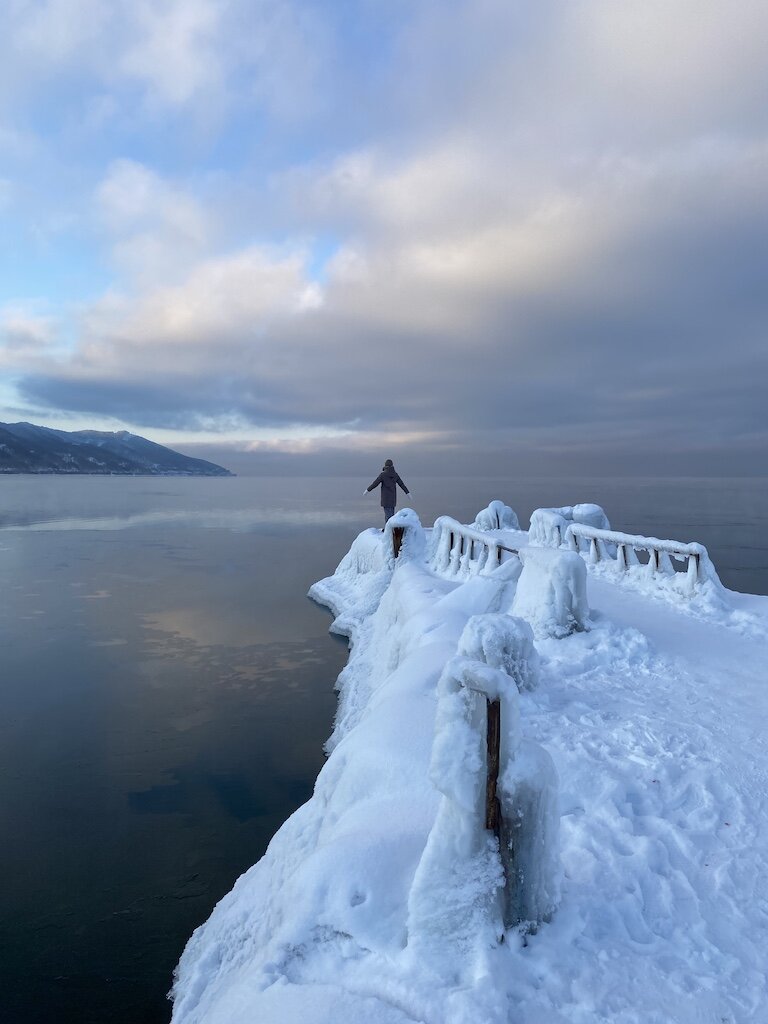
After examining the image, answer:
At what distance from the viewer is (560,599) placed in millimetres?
8578

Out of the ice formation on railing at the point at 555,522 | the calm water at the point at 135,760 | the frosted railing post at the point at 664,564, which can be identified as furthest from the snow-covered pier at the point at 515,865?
the ice formation on railing at the point at 555,522

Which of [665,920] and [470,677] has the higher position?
[470,677]

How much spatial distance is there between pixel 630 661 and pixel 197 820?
6.32 meters

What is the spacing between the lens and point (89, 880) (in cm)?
659

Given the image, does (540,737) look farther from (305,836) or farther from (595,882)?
(305,836)

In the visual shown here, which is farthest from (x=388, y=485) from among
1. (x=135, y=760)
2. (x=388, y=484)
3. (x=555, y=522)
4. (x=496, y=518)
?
(x=135, y=760)

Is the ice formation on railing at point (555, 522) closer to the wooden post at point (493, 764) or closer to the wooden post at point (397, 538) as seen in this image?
the wooden post at point (397, 538)

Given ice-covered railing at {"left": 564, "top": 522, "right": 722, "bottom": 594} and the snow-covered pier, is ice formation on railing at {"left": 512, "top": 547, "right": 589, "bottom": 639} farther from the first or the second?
ice-covered railing at {"left": 564, "top": 522, "right": 722, "bottom": 594}

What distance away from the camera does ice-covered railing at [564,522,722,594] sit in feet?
35.5

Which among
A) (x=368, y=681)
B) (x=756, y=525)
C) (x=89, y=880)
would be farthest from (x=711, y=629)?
(x=756, y=525)

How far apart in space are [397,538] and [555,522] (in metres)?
4.83

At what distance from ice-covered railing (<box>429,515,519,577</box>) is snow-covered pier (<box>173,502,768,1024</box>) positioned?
5952 millimetres

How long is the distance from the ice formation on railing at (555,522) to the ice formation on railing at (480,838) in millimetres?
14389

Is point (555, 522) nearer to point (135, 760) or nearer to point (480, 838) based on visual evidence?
point (135, 760)
